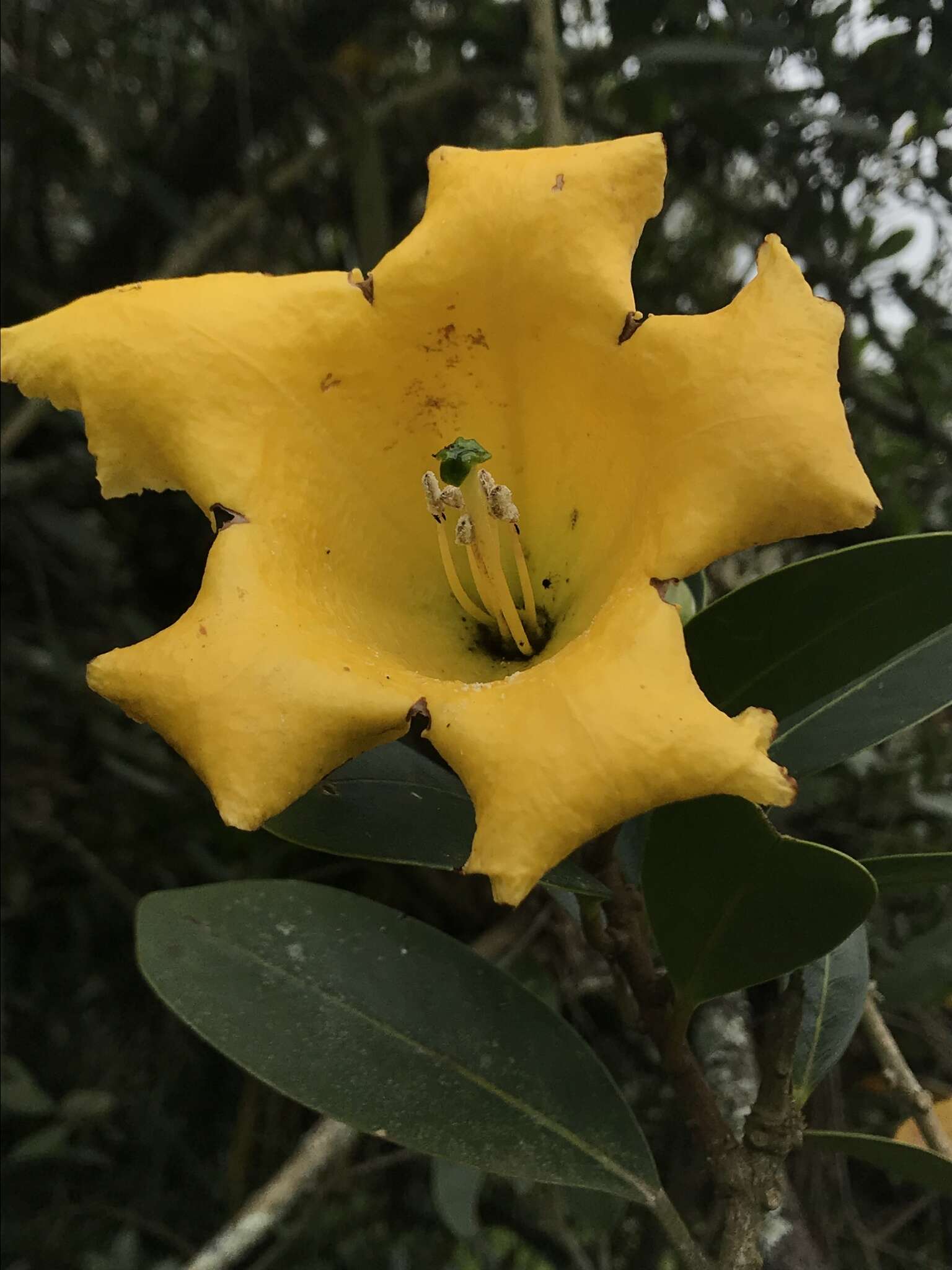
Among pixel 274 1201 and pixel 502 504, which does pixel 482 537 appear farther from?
pixel 274 1201

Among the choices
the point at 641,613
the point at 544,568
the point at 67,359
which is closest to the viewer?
the point at 641,613

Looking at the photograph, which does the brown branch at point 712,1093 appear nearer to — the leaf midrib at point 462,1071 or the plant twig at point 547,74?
the leaf midrib at point 462,1071

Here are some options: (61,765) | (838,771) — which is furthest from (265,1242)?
(838,771)

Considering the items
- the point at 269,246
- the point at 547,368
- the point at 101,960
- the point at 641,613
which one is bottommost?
the point at 101,960

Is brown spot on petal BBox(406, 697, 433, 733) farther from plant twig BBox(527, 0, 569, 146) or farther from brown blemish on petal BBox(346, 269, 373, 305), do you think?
plant twig BBox(527, 0, 569, 146)

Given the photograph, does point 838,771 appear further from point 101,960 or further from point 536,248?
point 101,960
